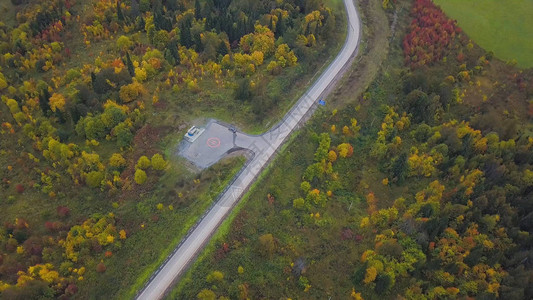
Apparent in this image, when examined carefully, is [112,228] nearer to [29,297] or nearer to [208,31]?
[29,297]

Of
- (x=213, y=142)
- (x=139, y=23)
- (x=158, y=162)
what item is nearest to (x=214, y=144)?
(x=213, y=142)

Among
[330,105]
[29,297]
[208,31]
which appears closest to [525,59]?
[330,105]

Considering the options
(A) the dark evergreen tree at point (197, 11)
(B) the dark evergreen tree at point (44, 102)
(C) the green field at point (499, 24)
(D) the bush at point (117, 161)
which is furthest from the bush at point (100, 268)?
(C) the green field at point (499, 24)

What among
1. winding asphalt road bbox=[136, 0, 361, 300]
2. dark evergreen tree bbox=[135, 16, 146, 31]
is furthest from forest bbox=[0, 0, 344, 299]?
winding asphalt road bbox=[136, 0, 361, 300]

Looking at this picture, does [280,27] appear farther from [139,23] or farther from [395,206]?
[395,206]

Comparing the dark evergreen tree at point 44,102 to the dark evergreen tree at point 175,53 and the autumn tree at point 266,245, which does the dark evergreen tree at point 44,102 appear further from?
the autumn tree at point 266,245
